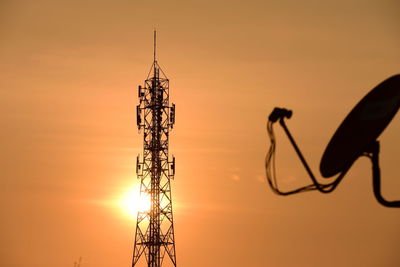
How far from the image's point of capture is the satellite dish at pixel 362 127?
1781 cm

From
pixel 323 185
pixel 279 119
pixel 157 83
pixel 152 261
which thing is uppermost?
pixel 157 83

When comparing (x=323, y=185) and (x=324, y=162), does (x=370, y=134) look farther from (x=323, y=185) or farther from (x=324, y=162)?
(x=324, y=162)

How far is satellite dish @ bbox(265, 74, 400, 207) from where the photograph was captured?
17.5m

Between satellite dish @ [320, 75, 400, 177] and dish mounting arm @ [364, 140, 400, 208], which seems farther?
satellite dish @ [320, 75, 400, 177]

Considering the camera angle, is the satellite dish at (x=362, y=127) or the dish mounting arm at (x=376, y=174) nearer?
the dish mounting arm at (x=376, y=174)

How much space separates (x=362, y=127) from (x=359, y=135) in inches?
8.3

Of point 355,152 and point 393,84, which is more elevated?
point 393,84

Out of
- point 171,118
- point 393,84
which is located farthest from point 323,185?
point 171,118

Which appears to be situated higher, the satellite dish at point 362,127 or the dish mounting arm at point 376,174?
the satellite dish at point 362,127

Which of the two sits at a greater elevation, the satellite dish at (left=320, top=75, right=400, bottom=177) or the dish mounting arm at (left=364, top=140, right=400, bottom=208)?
the satellite dish at (left=320, top=75, right=400, bottom=177)

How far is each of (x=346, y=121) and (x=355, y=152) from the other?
2.77 meters

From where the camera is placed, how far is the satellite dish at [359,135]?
17.5 meters

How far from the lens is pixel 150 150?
65.8 m

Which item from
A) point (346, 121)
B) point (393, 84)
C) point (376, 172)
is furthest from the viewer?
point (346, 121)
